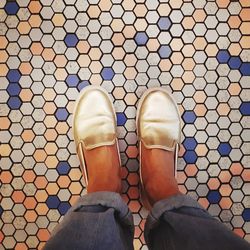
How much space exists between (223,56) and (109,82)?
0.37 metres

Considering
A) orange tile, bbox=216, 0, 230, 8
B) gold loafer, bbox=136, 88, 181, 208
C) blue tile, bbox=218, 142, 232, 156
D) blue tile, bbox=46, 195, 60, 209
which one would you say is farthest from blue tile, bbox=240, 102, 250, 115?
blue tile, bbox=46, 195, 60, 209

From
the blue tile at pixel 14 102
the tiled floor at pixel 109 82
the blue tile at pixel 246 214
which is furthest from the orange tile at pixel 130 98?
the blue tile at pixel 246 214

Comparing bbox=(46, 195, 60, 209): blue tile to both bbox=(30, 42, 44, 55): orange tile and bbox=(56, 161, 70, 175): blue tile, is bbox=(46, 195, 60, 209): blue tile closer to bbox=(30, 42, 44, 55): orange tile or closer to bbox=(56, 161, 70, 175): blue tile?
bbox=(56, 161, 70, 175): blue tile

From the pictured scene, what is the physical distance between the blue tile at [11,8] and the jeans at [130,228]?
0.62 meters

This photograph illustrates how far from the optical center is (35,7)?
1183 mm

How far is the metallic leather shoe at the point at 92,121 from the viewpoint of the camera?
1.14 m

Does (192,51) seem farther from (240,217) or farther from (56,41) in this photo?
(240,217)

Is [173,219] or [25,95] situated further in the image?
[25,95]

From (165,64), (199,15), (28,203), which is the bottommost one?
(28,203)

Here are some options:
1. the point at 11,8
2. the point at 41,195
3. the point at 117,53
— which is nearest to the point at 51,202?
the point at 41,195

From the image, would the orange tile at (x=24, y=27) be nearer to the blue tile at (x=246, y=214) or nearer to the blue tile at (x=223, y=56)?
the blue tile at (x=223, y=56)

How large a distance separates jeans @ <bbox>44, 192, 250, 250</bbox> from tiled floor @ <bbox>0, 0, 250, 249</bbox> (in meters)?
0.26

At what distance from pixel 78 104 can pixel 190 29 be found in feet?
1.38

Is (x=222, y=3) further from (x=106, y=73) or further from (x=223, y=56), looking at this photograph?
(x=106, y=73)
